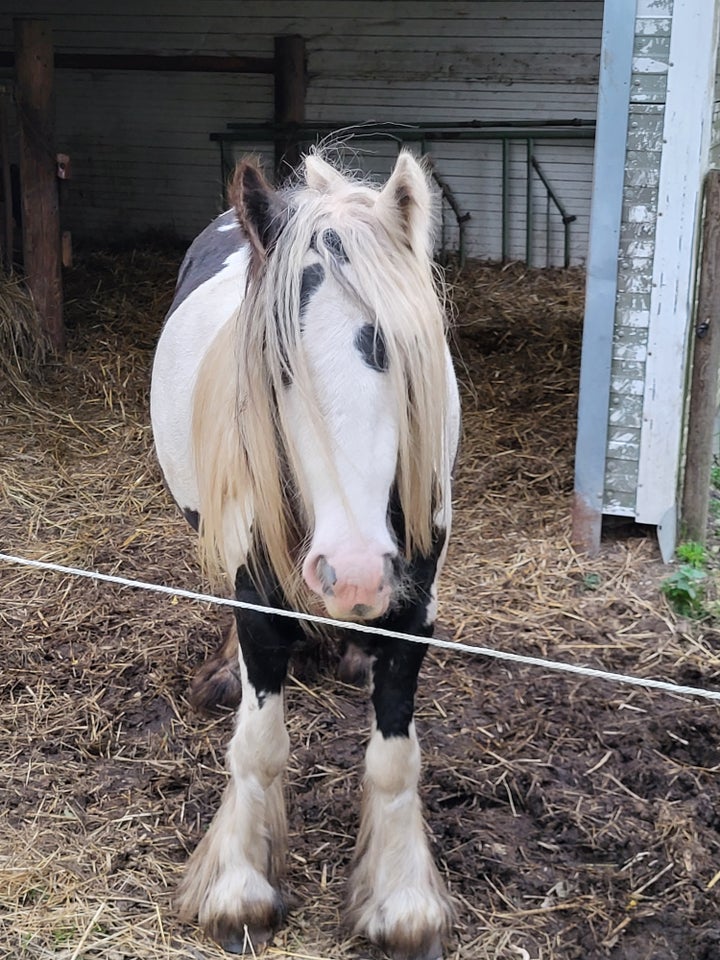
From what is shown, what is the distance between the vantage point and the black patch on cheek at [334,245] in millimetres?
2014

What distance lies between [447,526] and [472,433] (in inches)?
110

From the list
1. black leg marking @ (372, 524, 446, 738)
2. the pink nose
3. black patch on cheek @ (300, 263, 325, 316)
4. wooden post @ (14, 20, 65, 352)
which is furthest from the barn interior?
the pink nose

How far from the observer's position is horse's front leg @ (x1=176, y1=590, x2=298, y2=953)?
2.53m

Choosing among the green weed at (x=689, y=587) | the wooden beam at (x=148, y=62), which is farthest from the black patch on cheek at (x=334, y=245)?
the wooden beam at (x=148, y=62)

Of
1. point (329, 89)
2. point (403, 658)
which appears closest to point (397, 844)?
point (403, 658)

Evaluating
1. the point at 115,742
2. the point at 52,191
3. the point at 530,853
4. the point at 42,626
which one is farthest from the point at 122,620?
the point at 52,191

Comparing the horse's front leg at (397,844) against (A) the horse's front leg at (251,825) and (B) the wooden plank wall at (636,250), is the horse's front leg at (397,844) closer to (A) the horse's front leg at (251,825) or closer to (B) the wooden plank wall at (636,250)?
(A) the horse's front leg at (251,825)

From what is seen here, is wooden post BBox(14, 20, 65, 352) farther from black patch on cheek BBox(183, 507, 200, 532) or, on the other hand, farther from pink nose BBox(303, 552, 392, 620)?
pink nose BBox(303, 552, 392, 620)

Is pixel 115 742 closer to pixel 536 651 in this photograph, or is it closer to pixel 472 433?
pixel 536 651

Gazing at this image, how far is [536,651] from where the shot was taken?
3.76 meters

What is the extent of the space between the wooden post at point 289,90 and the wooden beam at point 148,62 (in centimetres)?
35

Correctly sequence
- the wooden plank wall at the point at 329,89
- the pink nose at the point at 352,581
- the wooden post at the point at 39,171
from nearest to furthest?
the pink nose at the point at 352,581, the wooden post at the point at 39,171, the wooden plank wall at the point at 329,89

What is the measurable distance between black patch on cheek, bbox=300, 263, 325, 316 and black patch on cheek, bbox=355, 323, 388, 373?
129 mm

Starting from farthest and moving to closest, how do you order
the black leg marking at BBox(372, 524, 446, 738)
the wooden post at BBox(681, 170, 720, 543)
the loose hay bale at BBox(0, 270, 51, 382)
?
the loose hay bale at BBox(0, 270, 51, 382), the wooden post at BBox(681, 170, 720, 543), the black leg marking at BBox(372, 524, 446, 738)
